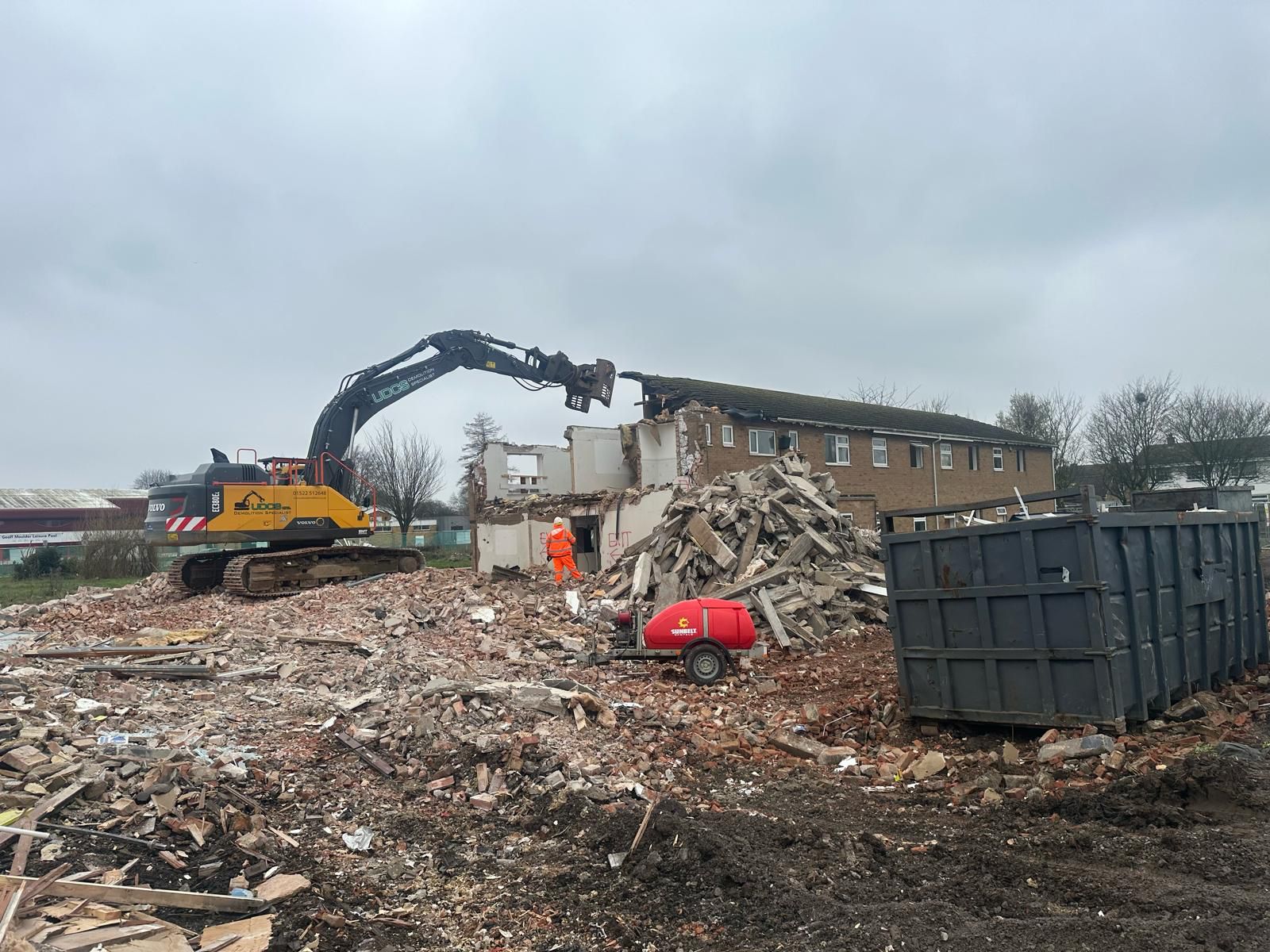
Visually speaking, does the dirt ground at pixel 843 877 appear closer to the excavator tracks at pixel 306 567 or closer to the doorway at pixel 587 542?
the excavator tracks at pixel 306 567

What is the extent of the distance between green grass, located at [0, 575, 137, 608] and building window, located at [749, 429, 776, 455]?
69.0 ft

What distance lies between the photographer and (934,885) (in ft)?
15.7

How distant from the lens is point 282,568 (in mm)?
19562

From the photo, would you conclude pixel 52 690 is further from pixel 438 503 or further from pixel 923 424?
pixel 438 503

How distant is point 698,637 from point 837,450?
21298mm

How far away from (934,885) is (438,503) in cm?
6056

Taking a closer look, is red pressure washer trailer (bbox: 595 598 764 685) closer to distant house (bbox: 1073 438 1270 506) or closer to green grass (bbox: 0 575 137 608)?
green grass (bbox: 0 575 137 608)

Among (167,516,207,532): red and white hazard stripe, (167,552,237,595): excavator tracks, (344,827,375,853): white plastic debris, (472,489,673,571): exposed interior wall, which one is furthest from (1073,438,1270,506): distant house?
(344,827,375,853): white plastic debris

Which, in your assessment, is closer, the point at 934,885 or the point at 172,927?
the point at 172,927

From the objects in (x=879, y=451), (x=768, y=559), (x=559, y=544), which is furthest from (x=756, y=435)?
(x=768, y=559)

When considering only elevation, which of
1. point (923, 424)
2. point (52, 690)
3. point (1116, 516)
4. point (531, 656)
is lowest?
point (531, 656)

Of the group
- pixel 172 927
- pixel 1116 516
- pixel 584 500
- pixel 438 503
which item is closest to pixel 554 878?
pixel 172 927

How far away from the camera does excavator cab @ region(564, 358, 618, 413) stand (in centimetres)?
2183

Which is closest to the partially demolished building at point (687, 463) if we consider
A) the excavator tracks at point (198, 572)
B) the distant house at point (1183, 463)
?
the excavator tracks at point (198, 572)
